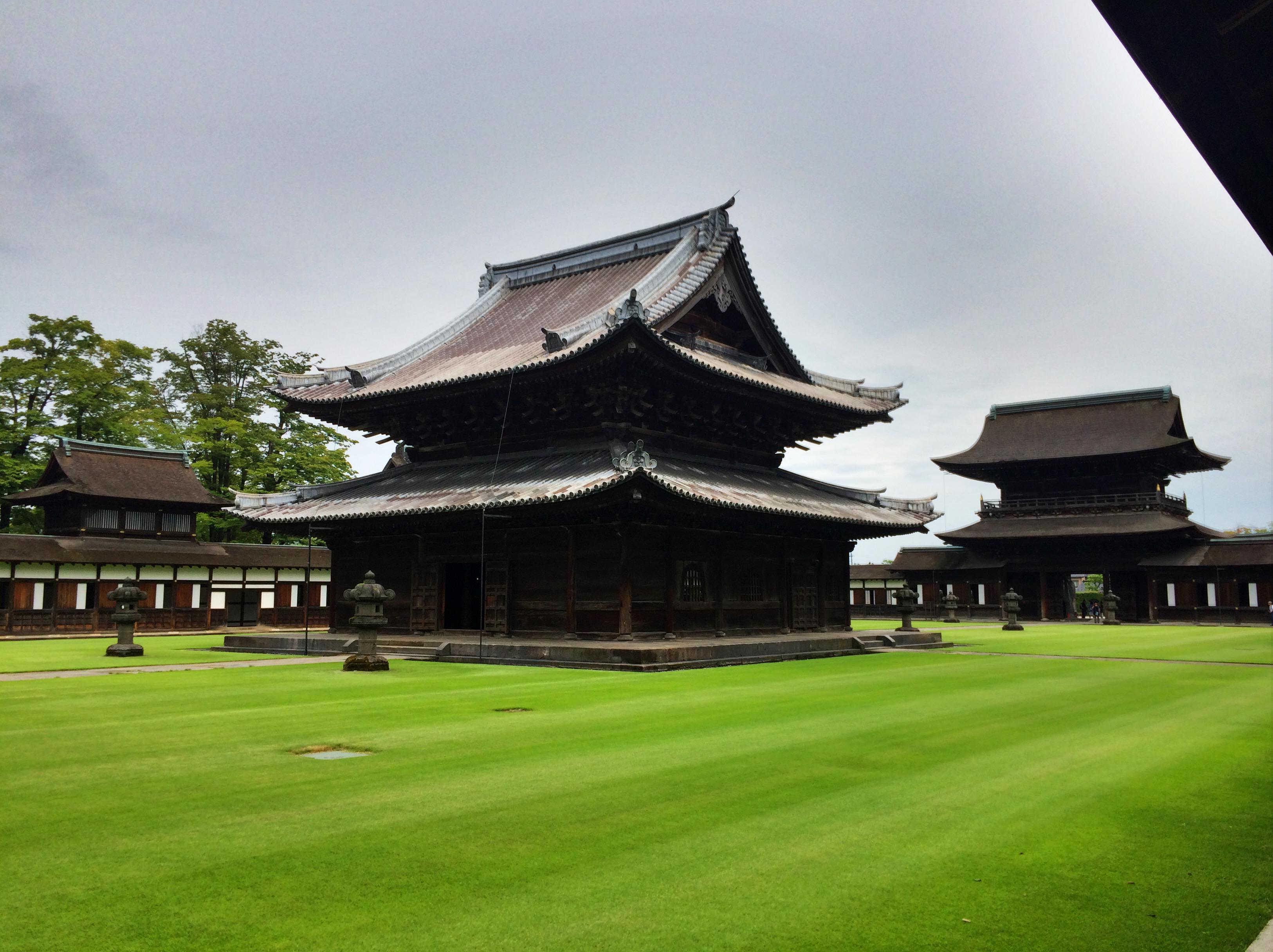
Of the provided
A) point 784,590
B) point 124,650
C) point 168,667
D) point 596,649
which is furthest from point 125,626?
point 784,590

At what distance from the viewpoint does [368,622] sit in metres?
20.1

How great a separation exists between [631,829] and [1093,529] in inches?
2282

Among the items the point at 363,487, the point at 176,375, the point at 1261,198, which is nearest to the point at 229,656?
the point at 363,487

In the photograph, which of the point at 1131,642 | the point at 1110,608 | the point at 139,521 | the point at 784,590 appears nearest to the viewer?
the point at 784,590

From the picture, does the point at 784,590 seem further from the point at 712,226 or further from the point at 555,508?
the point at 712,226

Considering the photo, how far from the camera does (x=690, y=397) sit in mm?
28172

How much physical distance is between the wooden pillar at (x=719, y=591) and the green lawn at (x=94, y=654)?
11.9 m

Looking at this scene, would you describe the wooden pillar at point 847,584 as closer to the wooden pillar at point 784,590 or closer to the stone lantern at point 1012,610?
the wooden pillar at point 784,590

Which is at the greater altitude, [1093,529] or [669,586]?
[1093,529]

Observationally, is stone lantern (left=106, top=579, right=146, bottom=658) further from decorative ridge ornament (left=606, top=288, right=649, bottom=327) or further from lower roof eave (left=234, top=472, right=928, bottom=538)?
decorative ridge ornament (left=606, top=288, right=649, bottom=327)

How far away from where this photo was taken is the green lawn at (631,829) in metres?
5.02

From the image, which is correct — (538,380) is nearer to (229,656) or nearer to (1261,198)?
(229,656)

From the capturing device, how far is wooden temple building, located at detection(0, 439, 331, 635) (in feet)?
133

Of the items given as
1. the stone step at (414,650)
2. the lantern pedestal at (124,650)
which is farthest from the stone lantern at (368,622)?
the lantern pedestal at (124,650)
